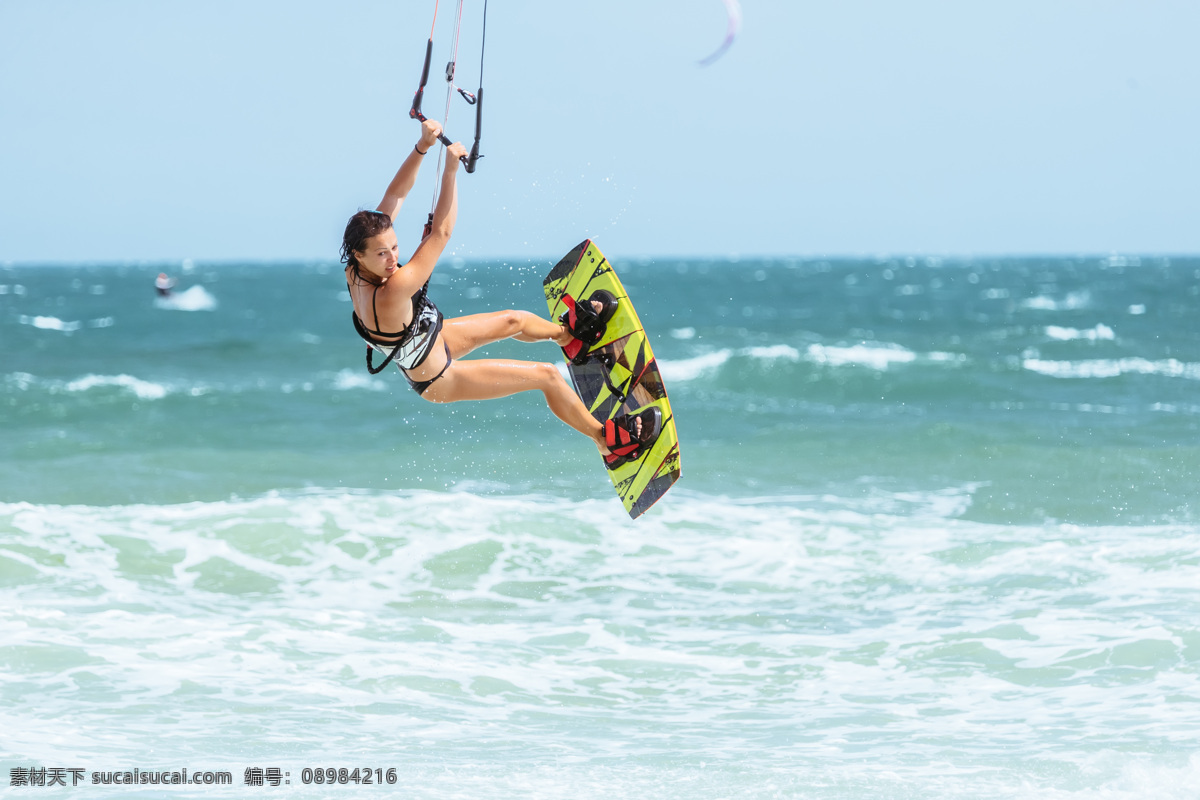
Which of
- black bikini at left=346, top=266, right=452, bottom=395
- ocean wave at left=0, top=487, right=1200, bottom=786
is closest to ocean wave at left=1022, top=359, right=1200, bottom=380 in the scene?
ocean wave at left=0, top=487, right=1200, bottom=786

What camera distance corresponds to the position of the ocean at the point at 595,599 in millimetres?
5383

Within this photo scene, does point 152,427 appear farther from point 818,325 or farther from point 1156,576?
point 818,325

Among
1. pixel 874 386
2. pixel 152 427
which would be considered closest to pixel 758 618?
pixel 152 427

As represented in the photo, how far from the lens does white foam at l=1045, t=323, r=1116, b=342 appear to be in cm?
2705

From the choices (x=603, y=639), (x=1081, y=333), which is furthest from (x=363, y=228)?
(x=1081, y=333)

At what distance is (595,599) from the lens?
320 inches

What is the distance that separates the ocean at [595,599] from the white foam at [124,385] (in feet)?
1.17

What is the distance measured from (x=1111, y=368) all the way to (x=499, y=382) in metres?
17.9

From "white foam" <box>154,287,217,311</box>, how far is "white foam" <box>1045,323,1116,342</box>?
95.7ft

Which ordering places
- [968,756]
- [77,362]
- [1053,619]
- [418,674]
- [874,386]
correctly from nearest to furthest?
[968,756]
[418,674]
[1053,619]
[874,386]
[77,362]

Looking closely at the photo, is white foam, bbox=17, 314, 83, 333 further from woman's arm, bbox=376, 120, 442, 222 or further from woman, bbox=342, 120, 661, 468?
woman's arm, bbox=376, 120, 442, 222

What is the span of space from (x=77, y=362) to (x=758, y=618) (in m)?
19.6

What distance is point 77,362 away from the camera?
77.8 feet

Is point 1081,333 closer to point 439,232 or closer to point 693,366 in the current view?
point 693,366
